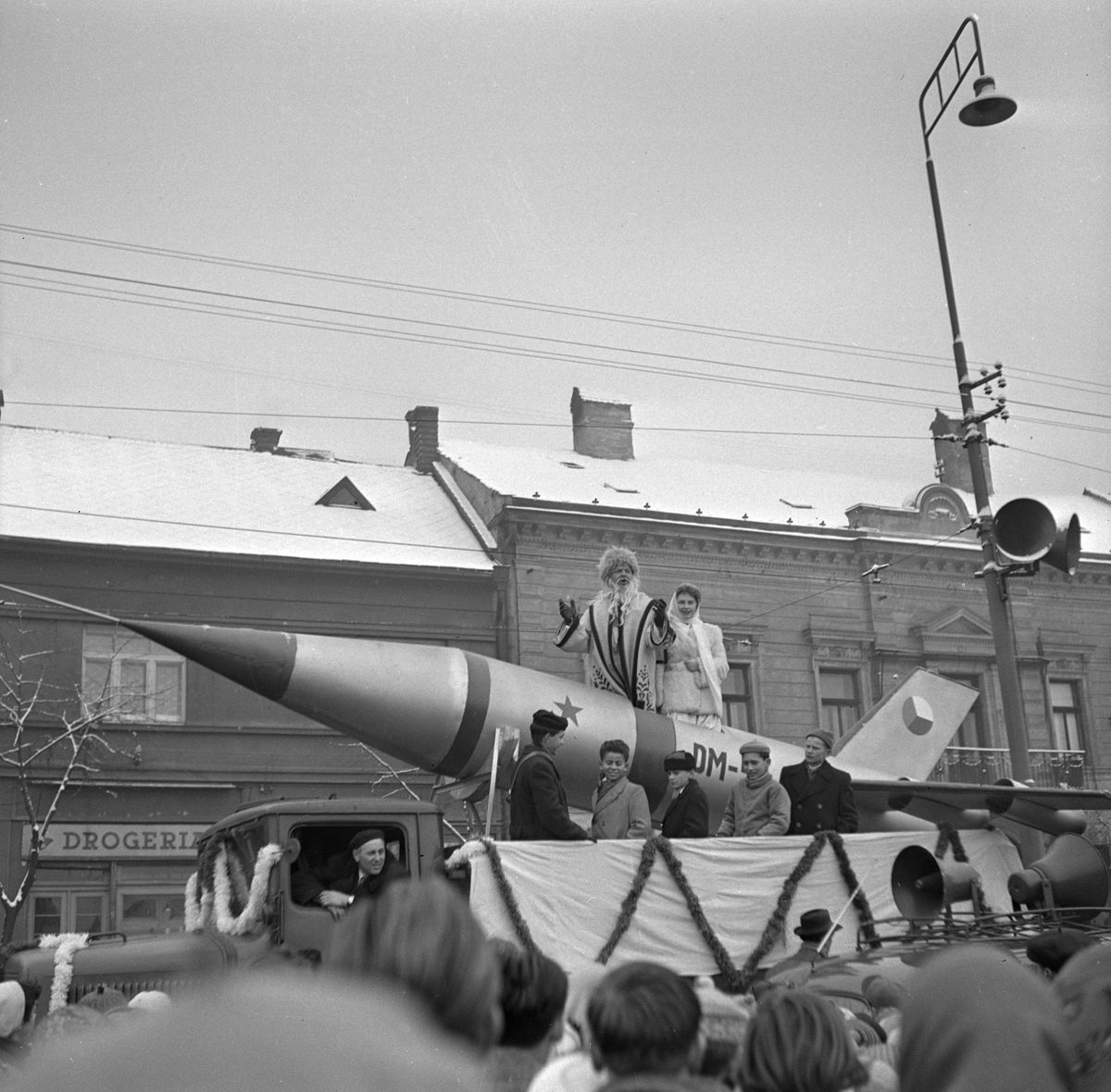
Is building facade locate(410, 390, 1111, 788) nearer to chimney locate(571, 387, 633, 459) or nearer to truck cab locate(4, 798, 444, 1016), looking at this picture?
chimney locate(571, 387, 633, 459)

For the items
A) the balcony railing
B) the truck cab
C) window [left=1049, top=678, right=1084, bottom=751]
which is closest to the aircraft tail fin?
the truck cab

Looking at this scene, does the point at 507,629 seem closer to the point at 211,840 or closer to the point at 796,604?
the point at 796,604

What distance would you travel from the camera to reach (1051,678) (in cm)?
2838

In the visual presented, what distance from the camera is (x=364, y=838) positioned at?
290 inches

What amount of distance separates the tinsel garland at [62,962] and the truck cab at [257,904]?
1cm

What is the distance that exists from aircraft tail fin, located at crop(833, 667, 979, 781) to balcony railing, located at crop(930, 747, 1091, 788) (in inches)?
507

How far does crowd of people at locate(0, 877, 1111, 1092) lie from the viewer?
37.9 inches

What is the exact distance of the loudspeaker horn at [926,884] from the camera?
796 centimetres

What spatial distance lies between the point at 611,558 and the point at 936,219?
215 inches

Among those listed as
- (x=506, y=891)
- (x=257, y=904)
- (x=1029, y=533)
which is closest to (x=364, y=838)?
(x=257, y=904)

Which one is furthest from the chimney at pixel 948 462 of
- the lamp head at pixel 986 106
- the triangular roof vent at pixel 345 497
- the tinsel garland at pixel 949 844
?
the tinsel garland at pixel 949 844

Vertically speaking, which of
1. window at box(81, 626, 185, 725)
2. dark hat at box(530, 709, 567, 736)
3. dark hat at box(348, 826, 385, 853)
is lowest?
dark hat at box(348, 826, 385, 853)

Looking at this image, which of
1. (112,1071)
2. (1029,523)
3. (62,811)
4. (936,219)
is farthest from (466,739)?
(62,811)

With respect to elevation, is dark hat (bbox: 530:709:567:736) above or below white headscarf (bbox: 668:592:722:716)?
below
